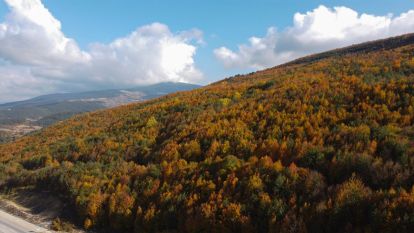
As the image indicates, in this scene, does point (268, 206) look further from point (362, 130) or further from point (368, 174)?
point (362, 130)

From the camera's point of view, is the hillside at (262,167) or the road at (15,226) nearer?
the hillside at (262,167)

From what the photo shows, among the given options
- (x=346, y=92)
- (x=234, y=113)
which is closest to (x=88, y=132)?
(x=234, y=113)

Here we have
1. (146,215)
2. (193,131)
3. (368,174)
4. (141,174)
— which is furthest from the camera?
(193,131)

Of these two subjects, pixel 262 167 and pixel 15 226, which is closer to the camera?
pixel 262 167

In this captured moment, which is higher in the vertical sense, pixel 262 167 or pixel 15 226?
pixel 262 167
